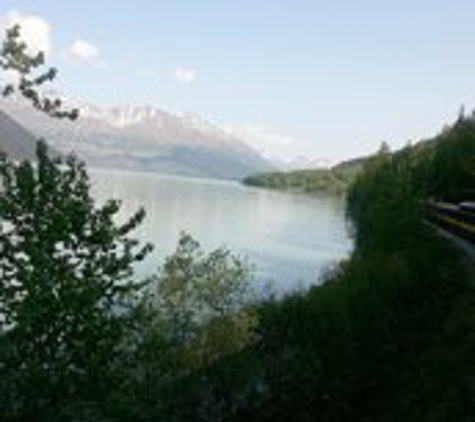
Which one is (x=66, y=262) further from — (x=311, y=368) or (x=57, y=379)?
(x=311, y=368)

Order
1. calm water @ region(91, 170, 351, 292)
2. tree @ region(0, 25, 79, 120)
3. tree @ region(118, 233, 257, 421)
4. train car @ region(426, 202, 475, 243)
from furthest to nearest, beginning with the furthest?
calm water @ region(91, 170, 351, 292) < train car @ region(426, 202, 475, 243) < tree @ region(118, 233, 257, 421) < tree @ region(0, 25, 79, 120)

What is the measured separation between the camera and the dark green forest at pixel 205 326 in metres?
16.2

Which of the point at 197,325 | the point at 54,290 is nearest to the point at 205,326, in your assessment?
the point at 197,325

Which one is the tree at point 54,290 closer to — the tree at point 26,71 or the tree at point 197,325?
the tree at point 26,71

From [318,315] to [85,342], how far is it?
2812cm

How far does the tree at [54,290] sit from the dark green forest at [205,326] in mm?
27

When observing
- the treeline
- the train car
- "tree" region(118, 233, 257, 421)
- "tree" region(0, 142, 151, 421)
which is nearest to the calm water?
the train car

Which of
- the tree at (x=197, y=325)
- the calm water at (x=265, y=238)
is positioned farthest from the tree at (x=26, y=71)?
the calm water at (x=265, y=238)

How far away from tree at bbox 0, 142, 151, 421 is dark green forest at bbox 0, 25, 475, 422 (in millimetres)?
27

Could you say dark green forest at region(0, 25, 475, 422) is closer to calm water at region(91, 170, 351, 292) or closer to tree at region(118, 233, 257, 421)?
tree at region(118, 233, 257, 421)

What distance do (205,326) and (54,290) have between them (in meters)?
16.6

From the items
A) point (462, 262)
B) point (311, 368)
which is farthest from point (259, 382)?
point (462, 262)

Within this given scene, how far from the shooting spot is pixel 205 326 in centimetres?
3294

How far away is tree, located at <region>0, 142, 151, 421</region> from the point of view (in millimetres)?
15930
